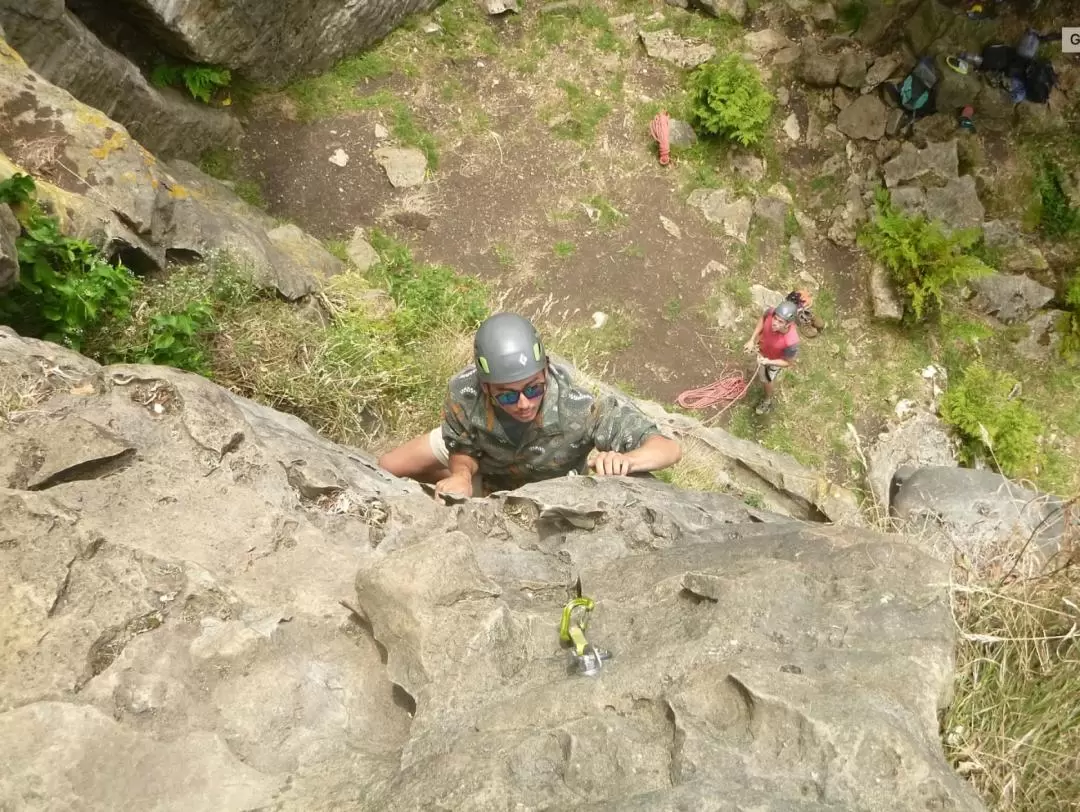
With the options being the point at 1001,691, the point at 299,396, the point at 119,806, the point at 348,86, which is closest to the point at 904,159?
the point at 348,86

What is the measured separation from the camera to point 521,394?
442 cm

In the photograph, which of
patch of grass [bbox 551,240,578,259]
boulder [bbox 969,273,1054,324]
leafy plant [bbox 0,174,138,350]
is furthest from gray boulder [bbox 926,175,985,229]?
leafy plant [bbox 0,174,138,350]

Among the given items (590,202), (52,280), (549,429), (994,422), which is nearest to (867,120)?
(590,202)

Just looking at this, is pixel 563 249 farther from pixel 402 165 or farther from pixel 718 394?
pixel 718 394

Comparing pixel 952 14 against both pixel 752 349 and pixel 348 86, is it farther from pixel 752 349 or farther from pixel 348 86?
pixel 348 86

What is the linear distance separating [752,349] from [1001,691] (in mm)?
7267

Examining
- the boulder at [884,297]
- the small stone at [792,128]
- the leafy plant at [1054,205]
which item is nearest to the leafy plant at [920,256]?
the boulder at [884,297]

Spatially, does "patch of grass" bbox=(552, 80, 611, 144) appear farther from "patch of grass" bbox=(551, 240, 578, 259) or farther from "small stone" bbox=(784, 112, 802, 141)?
"small stone" bbox=(784, 112, 802, 141)

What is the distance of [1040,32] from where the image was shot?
37.4 feet

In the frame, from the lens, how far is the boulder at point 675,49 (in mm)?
11227

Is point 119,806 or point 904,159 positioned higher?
point 119,806

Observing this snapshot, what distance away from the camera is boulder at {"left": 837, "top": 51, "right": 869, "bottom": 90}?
11.2m

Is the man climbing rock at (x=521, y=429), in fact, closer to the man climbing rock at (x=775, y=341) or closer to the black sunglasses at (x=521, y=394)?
the black sunglasses at (x=521, y=394)

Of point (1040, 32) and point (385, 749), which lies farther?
point (1040, 32)
